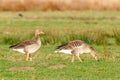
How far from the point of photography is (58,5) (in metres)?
44.0

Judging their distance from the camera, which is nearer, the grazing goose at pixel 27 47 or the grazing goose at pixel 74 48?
the grazing goose at pixel 74 48

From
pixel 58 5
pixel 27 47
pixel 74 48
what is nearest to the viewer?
pixel 74 48

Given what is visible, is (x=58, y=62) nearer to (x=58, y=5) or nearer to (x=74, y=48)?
(x=74, y=48)

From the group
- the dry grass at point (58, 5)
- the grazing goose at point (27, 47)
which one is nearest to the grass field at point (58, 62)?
the grazing goose at point (27, 47)

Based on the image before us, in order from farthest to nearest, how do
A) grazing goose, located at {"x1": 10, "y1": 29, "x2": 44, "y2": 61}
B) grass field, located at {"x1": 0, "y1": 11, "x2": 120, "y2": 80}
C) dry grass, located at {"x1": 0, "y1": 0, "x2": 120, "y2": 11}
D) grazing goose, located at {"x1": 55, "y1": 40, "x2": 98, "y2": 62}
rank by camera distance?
1. dry grass, located at {"x1": 0, "y1": 0, "x2": 120, "y2": 11}
2. grazing goose, located at {"x1": 10, "y1": 29, "x2": 44, "y2": 61}
3. grazing goose, located at {"x1": 55, "y1": 40, "x2": 98, "y2": 62}
4. grass field, located at {"x1": 0, "y1": 11, "x2": 120, "y2": 80}

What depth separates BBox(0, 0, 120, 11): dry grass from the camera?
4359cm

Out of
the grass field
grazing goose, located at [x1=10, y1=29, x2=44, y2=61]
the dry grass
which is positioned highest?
grazing goose, located at [x1=10, y1=29, x2=44, y2=61]

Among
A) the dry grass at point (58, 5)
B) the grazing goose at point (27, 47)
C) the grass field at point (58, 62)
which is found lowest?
the dry grass at point (58, 5)

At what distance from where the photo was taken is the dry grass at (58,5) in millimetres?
43594

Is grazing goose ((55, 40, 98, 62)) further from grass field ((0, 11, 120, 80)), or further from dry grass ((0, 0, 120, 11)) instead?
dry grass ((0, 0, 120, 11))

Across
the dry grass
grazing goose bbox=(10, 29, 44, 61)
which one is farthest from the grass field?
the dry grass

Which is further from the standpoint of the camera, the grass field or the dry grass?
the dry grass

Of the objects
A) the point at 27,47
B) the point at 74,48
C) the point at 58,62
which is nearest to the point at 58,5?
the point at 27,47

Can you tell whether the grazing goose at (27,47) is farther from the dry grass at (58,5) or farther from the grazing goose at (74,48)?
the dry grass at (58,5)
